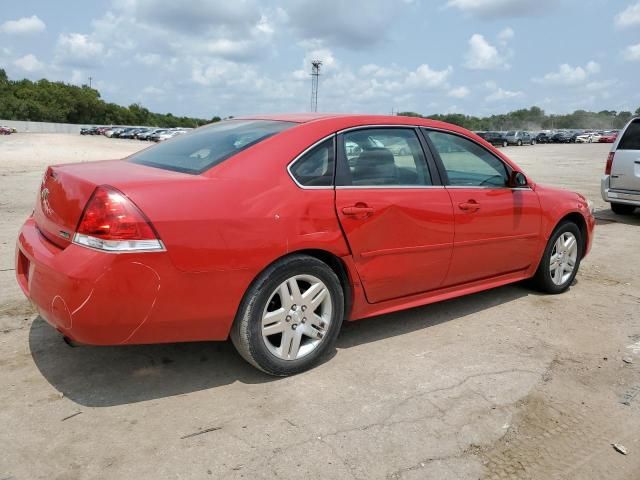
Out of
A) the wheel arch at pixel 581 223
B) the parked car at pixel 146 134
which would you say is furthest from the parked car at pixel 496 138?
the wheel arch at pixel 581 223

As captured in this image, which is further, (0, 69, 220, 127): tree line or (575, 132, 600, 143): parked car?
(0, 69, 220, 127): tree line

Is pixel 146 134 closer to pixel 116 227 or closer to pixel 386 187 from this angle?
pixel 386 187

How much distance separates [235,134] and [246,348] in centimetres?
140

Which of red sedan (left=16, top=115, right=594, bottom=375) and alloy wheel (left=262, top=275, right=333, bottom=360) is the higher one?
red sedan (left=16, top=115, right=594, bottom=375)

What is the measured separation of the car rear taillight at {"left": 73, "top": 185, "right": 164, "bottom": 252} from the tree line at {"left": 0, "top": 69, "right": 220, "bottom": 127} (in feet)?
320

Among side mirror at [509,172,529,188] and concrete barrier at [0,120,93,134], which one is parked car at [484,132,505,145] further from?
concrete barrier at [0,120,93,134]

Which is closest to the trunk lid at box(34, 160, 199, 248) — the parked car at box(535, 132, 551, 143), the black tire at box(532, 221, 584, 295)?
the black tire at box(532, 221, 584, 295)

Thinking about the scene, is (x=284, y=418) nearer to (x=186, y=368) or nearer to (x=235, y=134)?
(x=186, y=368)

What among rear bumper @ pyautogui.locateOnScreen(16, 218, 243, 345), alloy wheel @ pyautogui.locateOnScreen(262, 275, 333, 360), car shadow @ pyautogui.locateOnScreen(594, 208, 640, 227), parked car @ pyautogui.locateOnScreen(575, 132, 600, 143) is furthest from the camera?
parked car @ pyautogui.locateOnScreen(575, 132, 600, 143)

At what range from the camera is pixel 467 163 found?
4.36 m

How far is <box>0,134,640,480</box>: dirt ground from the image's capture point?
2529 mm

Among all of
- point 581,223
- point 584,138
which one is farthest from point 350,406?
point 584,138

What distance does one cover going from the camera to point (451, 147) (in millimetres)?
4277

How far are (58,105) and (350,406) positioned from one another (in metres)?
122
